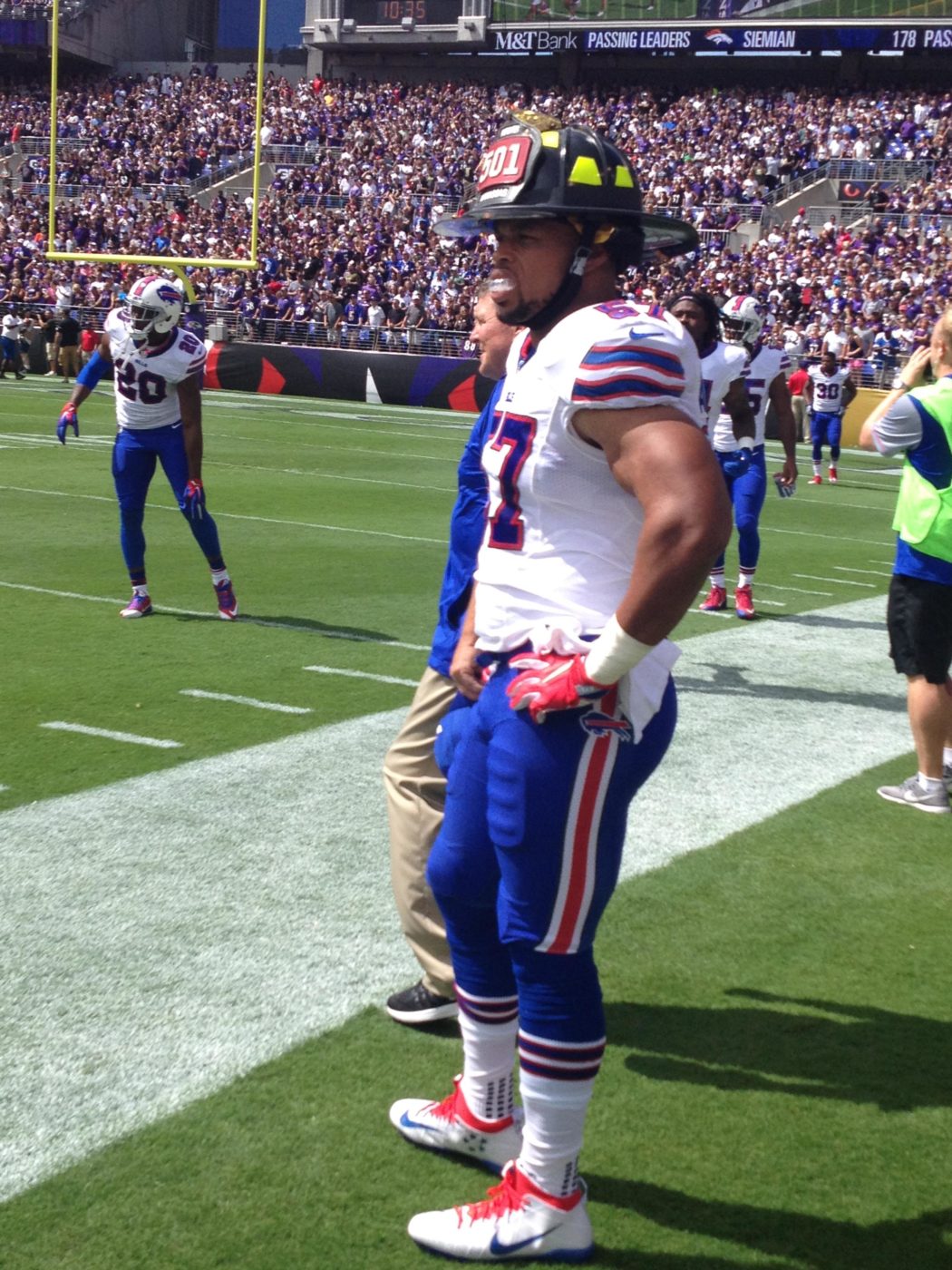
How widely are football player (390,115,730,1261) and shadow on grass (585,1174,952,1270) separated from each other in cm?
21

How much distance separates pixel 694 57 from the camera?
42344mm

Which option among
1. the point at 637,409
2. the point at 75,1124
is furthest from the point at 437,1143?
the point at 637,409

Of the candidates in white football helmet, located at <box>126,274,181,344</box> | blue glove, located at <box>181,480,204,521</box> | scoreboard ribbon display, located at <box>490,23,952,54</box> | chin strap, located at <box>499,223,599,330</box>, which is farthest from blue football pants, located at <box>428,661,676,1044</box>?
scoreboard ribbon display, located at <box>490,23,952,54</box>

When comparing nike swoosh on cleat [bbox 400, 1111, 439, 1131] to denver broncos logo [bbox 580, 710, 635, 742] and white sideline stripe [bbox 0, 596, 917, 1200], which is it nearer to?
white sideline stripe [bbox 0, 596, 917, 1200]

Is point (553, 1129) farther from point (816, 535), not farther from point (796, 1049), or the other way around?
point (816, 535)

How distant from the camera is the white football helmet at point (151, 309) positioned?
343 inches

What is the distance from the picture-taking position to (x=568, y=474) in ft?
8.45

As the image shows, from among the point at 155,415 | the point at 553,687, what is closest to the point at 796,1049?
the point at 553,687

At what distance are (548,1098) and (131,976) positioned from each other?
1.52m

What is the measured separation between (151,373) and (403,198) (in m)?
31.8

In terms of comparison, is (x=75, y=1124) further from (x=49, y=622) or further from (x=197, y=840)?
(x=49, y=622)

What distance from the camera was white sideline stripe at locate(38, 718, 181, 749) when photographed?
237 inches

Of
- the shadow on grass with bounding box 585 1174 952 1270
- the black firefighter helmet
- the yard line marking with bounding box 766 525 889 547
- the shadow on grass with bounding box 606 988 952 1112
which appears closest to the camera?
the black firefighter helmet

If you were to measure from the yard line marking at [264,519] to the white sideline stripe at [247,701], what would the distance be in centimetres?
532
